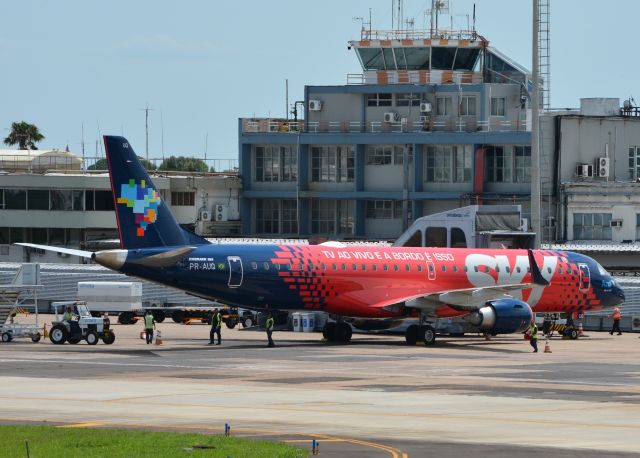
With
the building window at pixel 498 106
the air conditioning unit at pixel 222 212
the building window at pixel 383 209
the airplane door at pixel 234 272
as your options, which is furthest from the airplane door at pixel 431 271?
the air conditioning unit at pixel 222 212

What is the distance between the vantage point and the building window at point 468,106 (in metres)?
100

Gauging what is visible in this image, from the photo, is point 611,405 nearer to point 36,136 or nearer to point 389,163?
point 389,163

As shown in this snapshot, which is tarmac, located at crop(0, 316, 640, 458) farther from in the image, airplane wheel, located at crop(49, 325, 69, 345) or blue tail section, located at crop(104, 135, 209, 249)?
blue tail section, located at crop(104, 135, 209, 249)

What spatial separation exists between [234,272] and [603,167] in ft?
163

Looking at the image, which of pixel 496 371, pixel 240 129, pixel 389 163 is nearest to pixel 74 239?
pixel 240 129

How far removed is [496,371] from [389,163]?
190ft

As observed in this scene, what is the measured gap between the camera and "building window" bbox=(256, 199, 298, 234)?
108 meters

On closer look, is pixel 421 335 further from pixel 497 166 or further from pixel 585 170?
pixel 497 166

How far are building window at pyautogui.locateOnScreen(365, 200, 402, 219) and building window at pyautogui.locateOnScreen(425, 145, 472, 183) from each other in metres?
3.65

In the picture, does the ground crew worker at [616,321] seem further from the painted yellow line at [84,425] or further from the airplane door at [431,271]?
the painted yellow line at [84,425]

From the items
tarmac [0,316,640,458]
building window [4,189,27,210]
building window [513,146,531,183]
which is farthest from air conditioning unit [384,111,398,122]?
tarmac [0,316,640,458]

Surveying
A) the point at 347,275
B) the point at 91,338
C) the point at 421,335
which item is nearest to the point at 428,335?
the point at 421,335

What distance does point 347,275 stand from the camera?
5966 cm

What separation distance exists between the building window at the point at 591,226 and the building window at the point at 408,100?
14388mm
